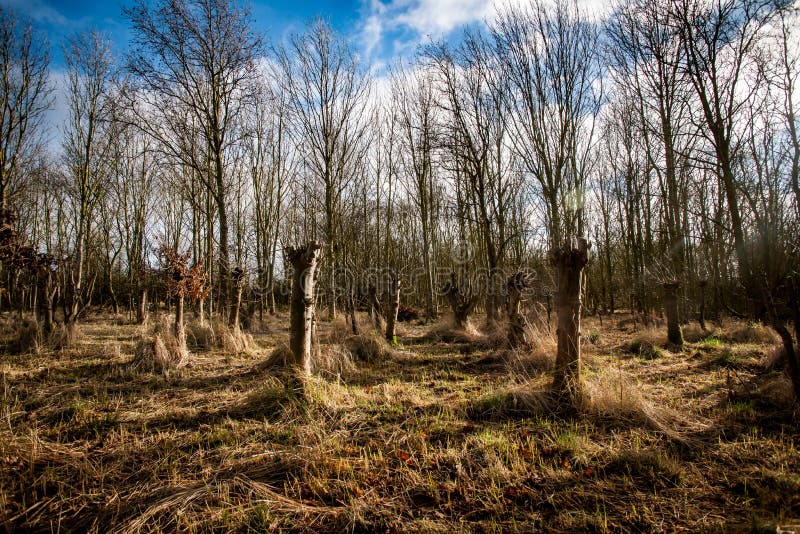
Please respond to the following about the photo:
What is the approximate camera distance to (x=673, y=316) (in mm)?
7539

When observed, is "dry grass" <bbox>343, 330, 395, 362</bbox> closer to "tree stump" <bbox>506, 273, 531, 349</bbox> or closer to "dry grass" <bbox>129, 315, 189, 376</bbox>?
"tree stump" <bbox>506, 273, 531, 349</bbox>

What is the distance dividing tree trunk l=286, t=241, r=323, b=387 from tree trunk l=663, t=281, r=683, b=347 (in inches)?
312

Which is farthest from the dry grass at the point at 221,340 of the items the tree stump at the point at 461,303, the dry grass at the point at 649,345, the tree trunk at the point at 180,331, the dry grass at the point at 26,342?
the dry grass at the point at 649,345

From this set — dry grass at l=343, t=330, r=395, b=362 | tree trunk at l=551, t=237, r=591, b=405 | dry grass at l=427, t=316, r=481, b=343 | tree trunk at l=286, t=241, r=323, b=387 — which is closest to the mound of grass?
dry grass at l=427, t=316, r=481, b=343

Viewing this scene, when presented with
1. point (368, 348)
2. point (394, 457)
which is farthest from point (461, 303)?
point (394, 457)

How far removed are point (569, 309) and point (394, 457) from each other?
8.51ft

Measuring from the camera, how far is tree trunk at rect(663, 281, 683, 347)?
7469 mm

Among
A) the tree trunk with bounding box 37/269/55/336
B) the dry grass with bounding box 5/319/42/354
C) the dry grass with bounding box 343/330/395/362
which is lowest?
the dry grass with bounding box 343/330/395/362

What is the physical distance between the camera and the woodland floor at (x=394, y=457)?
6.71 ft

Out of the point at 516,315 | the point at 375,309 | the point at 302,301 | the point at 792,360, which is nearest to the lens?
the point at 792,360

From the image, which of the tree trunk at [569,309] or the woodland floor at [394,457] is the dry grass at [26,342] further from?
the tree trunk at [569,309]

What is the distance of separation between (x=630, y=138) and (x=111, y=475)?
17042 millimetres

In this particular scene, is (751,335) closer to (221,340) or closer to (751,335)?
(751,335)

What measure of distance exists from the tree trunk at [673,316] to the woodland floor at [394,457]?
9.64 ft
